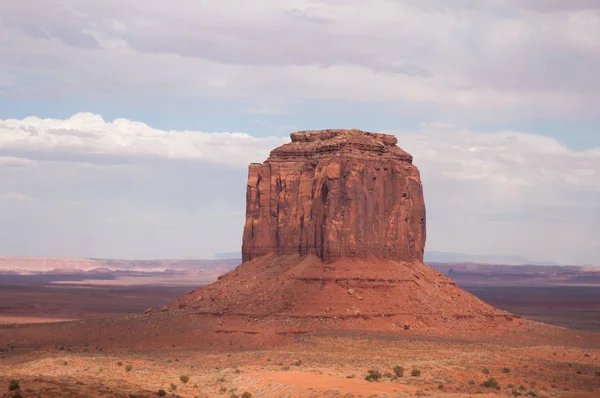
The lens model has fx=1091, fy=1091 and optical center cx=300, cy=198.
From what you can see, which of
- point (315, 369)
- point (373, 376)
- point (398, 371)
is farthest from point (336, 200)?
point (373, 376)

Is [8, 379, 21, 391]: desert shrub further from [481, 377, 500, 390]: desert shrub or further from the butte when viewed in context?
the butte

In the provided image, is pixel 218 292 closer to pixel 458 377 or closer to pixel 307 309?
pixel 307 309

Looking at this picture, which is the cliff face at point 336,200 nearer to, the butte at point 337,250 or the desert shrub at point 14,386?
the butte at point 337,250

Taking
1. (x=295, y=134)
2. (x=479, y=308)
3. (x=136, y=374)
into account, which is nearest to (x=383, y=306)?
(x=479, y=308)

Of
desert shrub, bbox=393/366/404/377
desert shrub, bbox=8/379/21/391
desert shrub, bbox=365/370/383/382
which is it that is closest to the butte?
desert shrub, bbox=393/366/404/377

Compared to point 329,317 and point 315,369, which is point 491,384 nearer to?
point 315,369

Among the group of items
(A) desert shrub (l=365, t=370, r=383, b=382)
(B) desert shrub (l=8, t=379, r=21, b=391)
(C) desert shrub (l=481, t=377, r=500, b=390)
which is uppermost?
(B) desert shrub (l=8, t=379, r=21, b=391)
